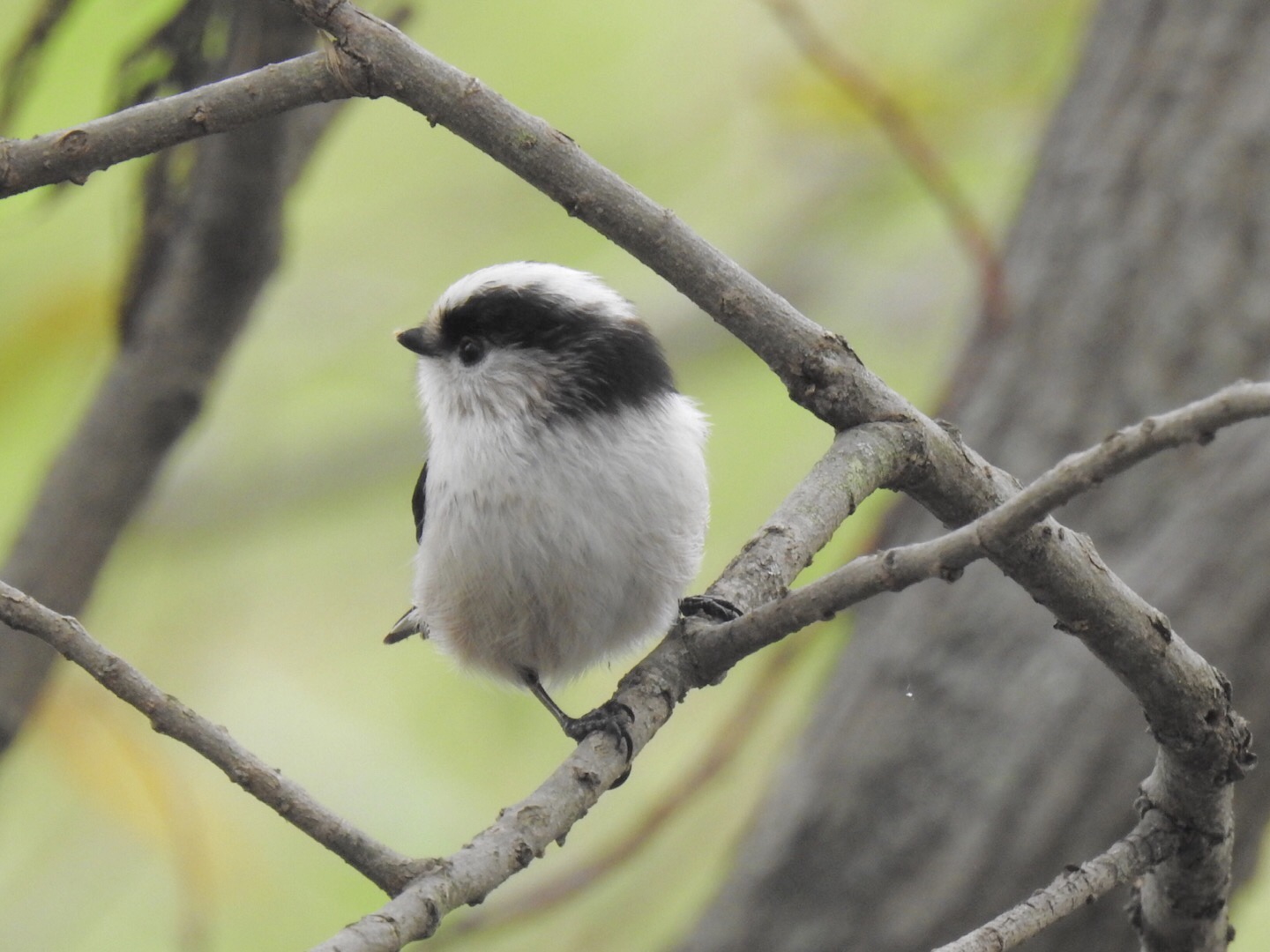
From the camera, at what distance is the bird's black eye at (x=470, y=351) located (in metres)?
2.49

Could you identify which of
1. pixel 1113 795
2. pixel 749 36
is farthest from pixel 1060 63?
pixel 1113 795

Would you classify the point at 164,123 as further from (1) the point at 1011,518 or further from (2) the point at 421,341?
(2) the point at 421,341

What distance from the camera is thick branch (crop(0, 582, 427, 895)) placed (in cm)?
125

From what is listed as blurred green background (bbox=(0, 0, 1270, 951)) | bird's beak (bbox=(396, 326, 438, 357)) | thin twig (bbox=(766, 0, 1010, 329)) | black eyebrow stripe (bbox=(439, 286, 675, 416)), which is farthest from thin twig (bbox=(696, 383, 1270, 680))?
blurred green background (bbox=(0, 0, 1270, 951))

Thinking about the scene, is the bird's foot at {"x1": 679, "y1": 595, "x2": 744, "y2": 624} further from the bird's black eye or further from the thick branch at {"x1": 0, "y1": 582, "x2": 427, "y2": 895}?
the bird's black eye

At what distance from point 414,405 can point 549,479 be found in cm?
213

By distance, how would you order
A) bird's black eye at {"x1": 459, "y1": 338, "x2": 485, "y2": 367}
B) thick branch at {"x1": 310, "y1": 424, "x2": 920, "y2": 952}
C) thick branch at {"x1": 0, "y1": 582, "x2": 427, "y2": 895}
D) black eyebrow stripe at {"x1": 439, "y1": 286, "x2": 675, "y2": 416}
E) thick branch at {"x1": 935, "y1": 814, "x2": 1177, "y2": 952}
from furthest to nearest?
bird's black eye at {"x1": 459, "y1": 338, "x2": 485, "y2": 367} < black eyebrow stripe at {"x1": 439, "y1": 286, "x2": 675, "y2": 416} < thick branch at {"x1": 935, "y1": 814, "x2": 1177, "y2": 952} < thick branch at {"x1": 0, "y1": 582, "x2": 427, "y2": 895} < thick branch at {"x1": 310, "y1": 424, "x2": 920, "y2": 952}

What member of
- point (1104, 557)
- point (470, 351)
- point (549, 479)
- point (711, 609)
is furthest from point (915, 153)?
point (711, 609)

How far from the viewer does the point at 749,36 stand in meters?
4.80

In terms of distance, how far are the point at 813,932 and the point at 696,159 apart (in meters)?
2.84

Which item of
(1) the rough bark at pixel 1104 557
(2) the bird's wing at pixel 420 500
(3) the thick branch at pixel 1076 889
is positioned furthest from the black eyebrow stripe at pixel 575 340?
(1) the rough bark at pixel 1104 557

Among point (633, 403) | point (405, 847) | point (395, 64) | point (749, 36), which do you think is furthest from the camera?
point (749, 36)

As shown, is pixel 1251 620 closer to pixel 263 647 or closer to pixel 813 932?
pixel 813 932

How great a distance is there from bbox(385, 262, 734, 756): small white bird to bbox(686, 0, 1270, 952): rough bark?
1087 mm
